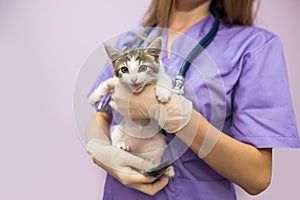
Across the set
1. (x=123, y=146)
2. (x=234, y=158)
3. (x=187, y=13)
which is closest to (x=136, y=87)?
(x=123, y=146)

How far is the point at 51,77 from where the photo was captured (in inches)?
48.5

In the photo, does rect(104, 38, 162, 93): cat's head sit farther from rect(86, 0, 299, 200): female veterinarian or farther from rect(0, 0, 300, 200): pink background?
rect(0, 0, 300, 200): pink background

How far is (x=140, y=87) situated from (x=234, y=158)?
244 millimetres

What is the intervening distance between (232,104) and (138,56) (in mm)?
275

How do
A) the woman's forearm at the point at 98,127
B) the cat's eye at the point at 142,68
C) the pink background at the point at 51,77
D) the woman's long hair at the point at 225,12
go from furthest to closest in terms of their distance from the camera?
the pink background at the point at 51,77 → the woman's long hair at the point at 225,12 → the woman's forearm at the point at 98,127 → the cat's eye at the point at 142,68

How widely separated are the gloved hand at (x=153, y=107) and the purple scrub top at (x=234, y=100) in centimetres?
6

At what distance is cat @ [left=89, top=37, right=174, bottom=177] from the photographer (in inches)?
24.9

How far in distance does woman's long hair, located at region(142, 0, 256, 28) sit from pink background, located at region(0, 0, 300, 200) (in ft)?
0.82

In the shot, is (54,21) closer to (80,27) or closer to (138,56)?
(80,27)

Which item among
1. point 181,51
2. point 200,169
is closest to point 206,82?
point 181,51

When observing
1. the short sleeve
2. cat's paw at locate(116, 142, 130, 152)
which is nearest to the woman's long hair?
the short sleeve

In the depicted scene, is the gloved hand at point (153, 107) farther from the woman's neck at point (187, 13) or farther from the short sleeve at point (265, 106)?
the woman's neck at point (187, 13)

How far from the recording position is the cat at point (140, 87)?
2.07 feet

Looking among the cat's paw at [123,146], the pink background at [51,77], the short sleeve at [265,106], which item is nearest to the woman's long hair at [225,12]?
the short sleeve at [265,106]
